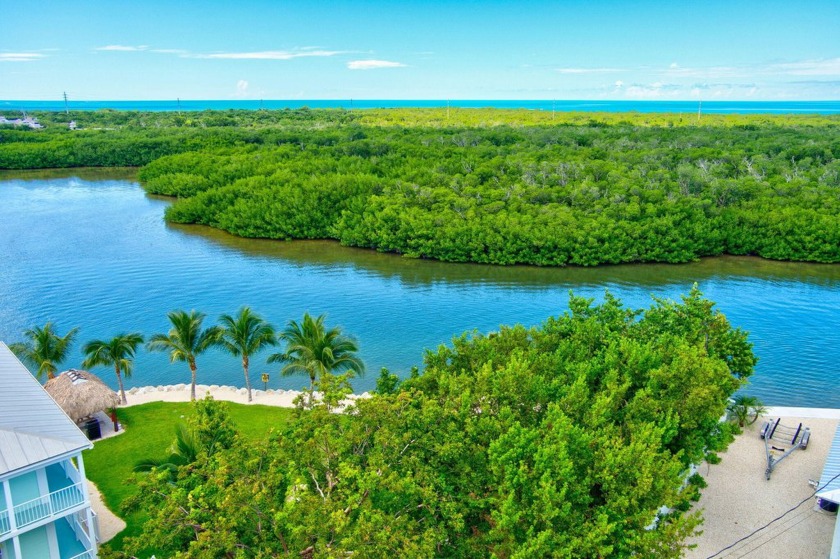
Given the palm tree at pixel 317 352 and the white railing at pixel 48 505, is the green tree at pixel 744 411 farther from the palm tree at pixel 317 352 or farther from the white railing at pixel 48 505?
the white railing at pixel 48 505

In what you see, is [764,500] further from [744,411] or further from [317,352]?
[317,352]

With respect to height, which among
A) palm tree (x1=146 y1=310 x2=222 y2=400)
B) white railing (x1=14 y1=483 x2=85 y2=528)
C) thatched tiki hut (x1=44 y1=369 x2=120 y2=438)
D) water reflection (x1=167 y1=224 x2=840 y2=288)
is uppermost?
palm tree (x1=146 y1=310 x2=222 y2=400)

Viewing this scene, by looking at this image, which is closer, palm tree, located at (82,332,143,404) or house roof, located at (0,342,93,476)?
house roof, located at (0,342,93,476)

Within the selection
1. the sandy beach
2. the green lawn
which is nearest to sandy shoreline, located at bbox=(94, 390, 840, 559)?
the sandy beach

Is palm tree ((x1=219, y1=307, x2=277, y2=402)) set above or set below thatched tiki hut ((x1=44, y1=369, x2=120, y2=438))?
above

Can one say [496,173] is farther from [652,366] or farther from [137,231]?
Result: [652,366]

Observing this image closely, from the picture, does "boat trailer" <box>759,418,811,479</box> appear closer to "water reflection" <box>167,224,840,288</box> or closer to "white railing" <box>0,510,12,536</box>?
"water reflection" <box>167,224,840,288</box>

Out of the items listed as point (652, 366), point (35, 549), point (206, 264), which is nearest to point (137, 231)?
point (206, 264)

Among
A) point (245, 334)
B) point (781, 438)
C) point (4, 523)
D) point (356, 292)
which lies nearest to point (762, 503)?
point (781, 438)
